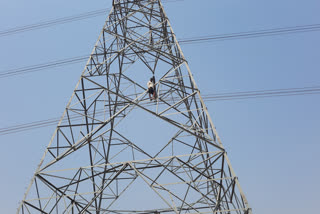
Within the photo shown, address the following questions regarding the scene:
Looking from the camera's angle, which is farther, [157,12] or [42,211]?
[157,12]

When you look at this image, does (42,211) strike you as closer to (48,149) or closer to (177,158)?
(48,149)

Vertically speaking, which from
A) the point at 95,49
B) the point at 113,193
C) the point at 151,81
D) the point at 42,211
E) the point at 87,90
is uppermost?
the point at 95,49

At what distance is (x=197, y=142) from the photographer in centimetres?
1099

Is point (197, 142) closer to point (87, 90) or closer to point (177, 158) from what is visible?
point (177, 158)

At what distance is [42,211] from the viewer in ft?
26.2

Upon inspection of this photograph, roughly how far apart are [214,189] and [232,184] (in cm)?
344

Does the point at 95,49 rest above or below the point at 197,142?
above

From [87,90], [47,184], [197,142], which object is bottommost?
[47,184]

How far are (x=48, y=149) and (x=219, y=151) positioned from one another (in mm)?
5091

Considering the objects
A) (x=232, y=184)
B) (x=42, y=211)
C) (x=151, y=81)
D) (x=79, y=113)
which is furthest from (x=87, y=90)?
(x=232, y=184)

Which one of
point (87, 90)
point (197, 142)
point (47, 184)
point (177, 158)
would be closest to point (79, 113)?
point (87, 90)

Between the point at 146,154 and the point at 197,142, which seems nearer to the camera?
the point at 197,142

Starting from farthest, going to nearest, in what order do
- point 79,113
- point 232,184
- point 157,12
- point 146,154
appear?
point 157,12 < point 146,154 < point 79,113 < point 232,184

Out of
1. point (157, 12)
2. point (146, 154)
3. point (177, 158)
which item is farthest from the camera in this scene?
point (157, 12)
